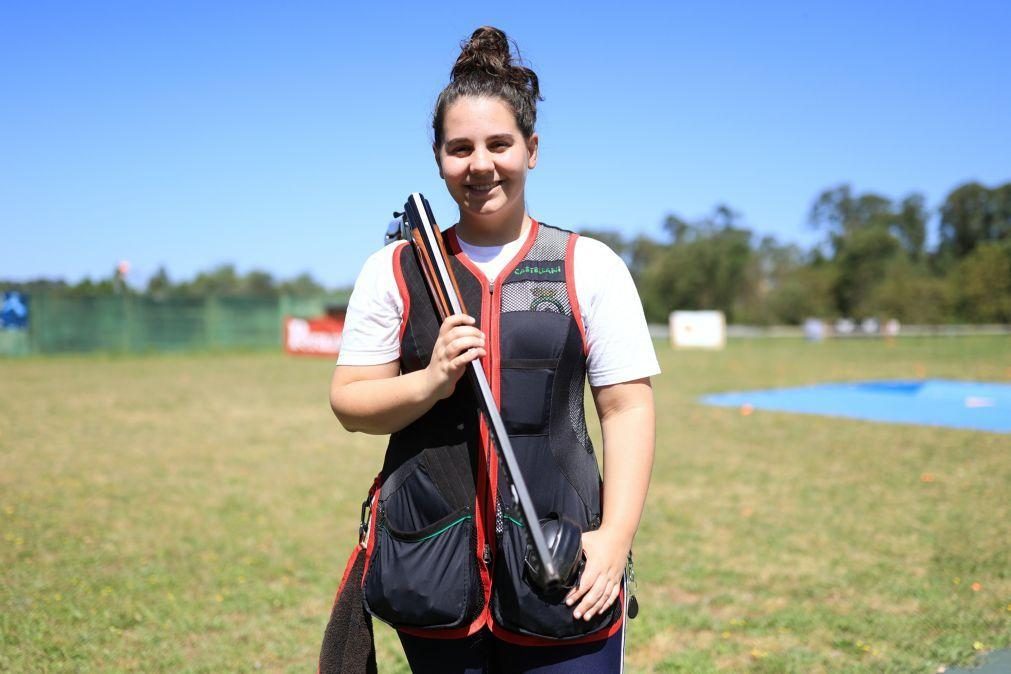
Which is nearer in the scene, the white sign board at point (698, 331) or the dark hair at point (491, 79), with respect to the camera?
the dark hair at point (491, 79)

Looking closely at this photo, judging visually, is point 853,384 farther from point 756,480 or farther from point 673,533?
point 673,533

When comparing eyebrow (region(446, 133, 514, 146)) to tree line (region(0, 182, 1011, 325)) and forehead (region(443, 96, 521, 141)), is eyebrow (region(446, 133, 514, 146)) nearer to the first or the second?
forehead (region(443, 96, 521, 141))

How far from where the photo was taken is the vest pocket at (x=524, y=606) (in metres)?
1.66

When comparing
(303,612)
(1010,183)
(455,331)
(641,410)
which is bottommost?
(303,612)

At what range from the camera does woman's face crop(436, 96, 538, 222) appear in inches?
70.1

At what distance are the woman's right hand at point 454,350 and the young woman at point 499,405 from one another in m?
0.06

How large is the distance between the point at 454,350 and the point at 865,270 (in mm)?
73804

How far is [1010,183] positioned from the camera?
77750 mm

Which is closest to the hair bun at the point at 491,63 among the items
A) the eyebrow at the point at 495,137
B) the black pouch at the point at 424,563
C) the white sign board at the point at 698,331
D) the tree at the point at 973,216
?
the eyebrow at the point at 495,137

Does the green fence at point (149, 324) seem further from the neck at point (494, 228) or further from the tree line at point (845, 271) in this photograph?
the neck at point (494, 228)

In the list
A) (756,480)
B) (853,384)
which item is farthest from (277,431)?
(853,384)

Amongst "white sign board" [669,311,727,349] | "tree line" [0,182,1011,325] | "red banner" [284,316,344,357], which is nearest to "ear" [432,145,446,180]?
"red banner" [284,316,344,357]

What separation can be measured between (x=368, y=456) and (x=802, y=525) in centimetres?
499

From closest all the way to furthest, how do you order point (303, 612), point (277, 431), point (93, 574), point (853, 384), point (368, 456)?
point (303, 612)
point (93, 574)
point (368, 456)
point (277, 431)
point (853, 384)
